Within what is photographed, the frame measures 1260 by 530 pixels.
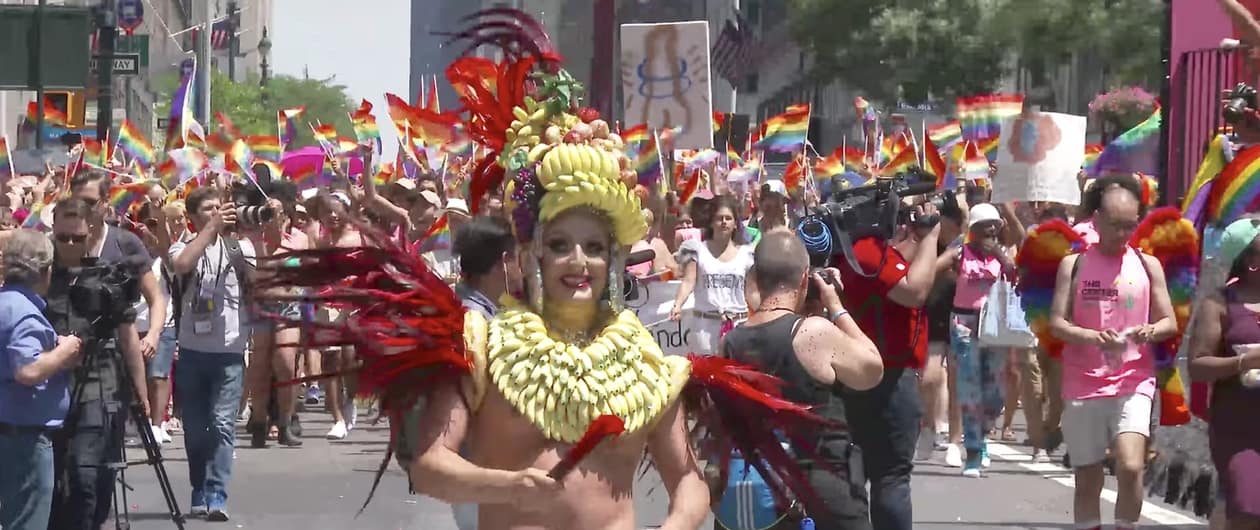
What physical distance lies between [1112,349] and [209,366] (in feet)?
16.0

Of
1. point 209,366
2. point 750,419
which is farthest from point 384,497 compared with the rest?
point 750,419

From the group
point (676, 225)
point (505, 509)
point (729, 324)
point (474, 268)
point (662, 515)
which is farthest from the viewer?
point (676, 225)

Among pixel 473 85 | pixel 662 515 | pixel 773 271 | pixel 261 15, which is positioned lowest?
pixel 662 515

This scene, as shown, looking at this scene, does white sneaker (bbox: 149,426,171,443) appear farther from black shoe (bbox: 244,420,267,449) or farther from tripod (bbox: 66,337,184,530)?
tripod (bbox: 66,337,184,530)

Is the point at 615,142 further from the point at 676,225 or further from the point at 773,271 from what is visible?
the point at 676,225

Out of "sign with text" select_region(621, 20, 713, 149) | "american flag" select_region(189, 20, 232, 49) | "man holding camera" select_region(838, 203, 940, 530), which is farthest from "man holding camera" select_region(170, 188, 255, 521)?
"american flag" select_region(189, 20, 232, 49)

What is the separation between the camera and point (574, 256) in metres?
5.00

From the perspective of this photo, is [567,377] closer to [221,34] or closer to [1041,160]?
[1041,160]

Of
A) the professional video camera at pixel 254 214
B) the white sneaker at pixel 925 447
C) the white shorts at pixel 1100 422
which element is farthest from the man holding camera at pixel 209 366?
the white sneaker at pixel 925 447

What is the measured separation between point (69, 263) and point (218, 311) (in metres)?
2.20

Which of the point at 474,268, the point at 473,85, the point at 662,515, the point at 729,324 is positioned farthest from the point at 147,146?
the point at 473,85

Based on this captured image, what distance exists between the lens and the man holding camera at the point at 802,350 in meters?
7.33

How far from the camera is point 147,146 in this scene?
86.4 feet

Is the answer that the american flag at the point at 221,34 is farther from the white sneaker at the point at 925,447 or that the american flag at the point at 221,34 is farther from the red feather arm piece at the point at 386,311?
the red feather arm piece at the point at 386,311
